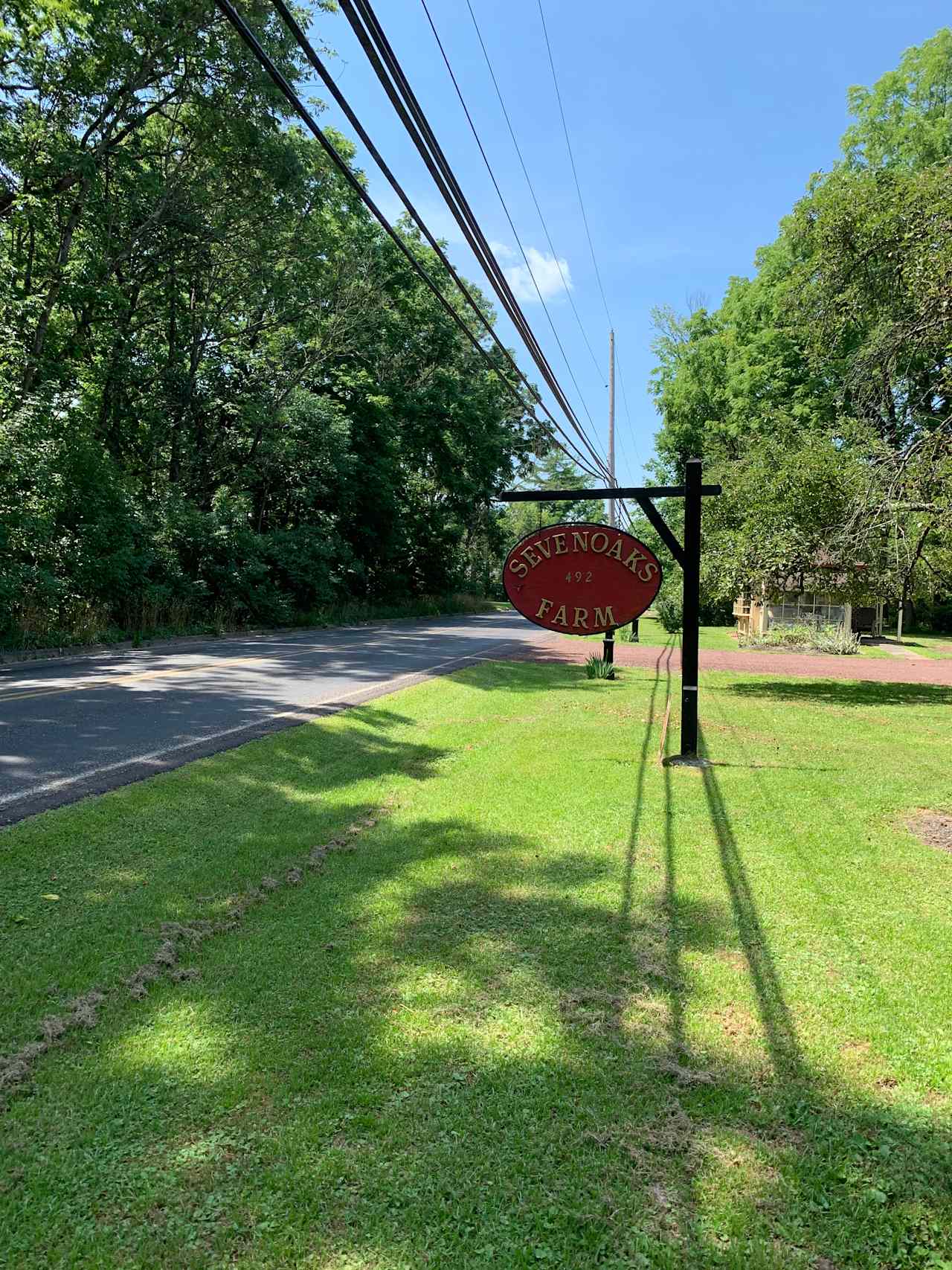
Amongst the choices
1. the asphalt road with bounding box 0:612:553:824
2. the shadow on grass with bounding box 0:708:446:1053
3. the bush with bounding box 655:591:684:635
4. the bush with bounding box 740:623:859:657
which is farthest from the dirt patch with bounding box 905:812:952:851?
the bush with bounding box 655:591:684:635

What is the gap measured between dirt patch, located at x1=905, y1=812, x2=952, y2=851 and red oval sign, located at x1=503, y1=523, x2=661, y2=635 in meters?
2.74

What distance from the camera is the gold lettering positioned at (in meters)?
7.38

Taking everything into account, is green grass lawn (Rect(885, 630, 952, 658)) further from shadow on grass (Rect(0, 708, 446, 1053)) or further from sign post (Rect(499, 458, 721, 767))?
shadow on grass (Rect(0, 708, 446, 1053))

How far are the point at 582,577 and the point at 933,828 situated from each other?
351 centimetres

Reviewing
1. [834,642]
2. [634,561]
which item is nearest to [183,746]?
[634,561]

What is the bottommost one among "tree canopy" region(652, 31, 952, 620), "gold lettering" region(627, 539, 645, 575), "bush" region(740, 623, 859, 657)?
"bush" region(740, 623, 859, 657)

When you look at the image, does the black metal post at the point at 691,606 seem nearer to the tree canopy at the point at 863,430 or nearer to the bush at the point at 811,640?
the tree canopy at the point at 863,430

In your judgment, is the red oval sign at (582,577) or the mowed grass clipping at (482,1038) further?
the red oval sign at (582,577)

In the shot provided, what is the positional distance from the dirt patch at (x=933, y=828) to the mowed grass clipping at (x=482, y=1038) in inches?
5.5

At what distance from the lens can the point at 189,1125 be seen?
7.93ft

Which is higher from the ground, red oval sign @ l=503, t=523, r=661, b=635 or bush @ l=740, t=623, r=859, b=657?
red oval sign @ l=503, t=523, r=661, b=635

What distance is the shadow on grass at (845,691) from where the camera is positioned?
12523 millimetres

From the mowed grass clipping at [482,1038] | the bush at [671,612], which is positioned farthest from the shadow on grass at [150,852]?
the bush at [671,612]

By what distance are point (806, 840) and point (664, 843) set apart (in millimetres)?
971
